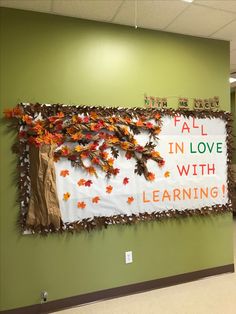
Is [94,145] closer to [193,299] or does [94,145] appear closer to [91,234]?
[91,234]

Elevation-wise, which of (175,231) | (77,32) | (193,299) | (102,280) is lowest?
(193,299)

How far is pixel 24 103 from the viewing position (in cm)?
216

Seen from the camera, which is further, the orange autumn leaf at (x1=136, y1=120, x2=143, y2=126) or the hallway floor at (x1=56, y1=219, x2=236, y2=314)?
the orange autumn leaf at (x1=136, y1=120, x2=143, y2=126)

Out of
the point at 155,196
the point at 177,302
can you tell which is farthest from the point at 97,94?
the point at 177,302

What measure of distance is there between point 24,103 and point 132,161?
107 centimetres

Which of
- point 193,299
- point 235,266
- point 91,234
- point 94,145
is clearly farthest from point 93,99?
point 235,266

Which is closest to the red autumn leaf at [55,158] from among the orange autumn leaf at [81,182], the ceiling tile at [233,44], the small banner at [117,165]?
the small banner at [117,165]

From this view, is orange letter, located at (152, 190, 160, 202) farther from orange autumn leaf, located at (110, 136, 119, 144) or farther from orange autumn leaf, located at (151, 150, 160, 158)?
orange autumn leaf, located at (110, 136, 119, 144)

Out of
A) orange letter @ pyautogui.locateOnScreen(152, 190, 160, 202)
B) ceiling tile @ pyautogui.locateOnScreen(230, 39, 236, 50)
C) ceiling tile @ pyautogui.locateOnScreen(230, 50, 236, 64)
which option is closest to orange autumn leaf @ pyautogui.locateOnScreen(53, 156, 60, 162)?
orange letter @ pyautogui.locateOnScreen(152, 190, 160, 202)

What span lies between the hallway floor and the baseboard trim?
1.6 inches

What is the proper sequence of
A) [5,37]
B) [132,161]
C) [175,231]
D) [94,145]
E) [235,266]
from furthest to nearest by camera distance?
[235,266], [175,231], [132,161], [94,145], [5,37]

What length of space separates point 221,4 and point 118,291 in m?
2.66

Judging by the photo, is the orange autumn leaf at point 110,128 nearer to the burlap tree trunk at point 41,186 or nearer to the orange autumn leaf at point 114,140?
the orange autumn leaf at point 114,140

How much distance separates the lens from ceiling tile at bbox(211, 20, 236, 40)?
2.57 meters
